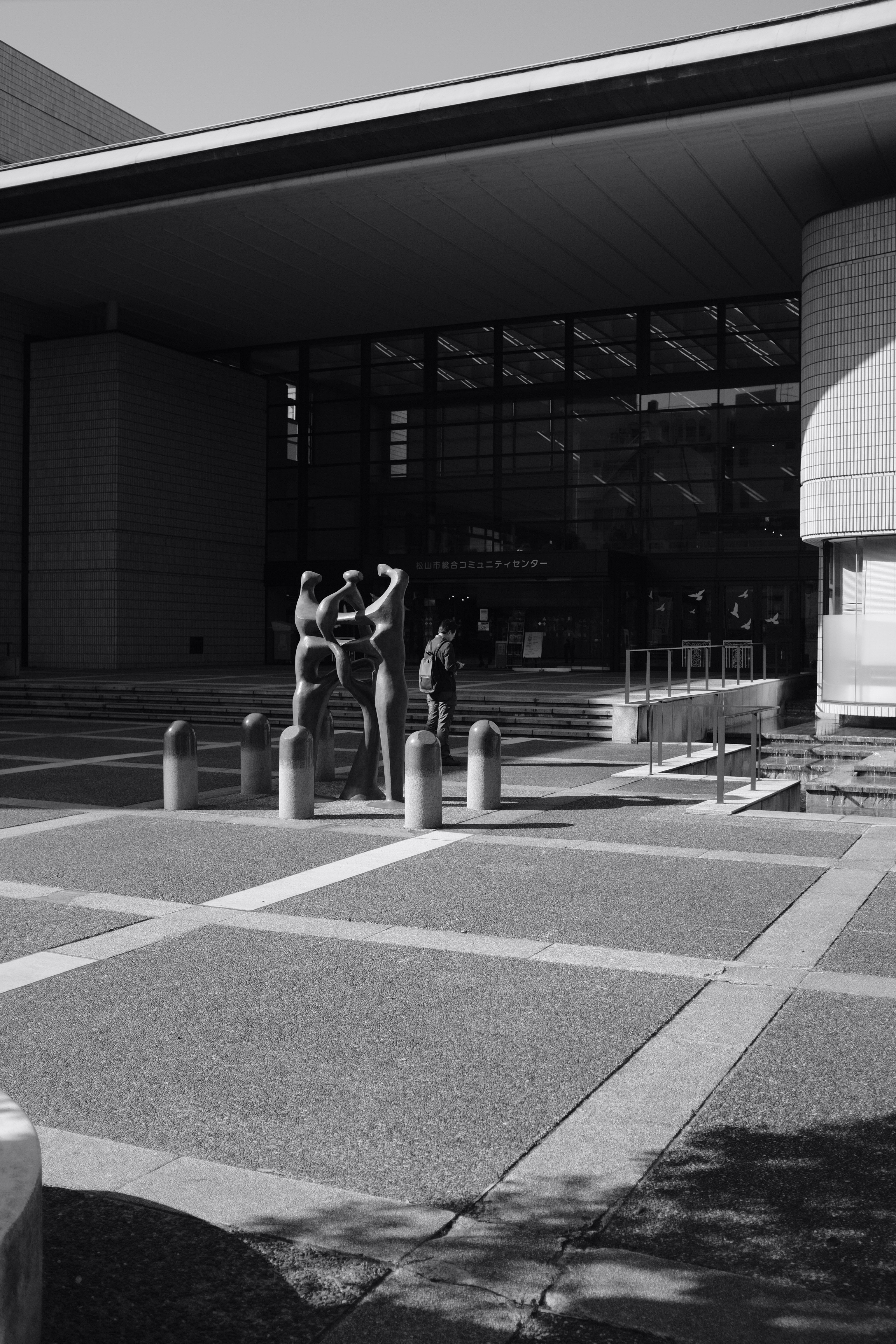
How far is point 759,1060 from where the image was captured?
17.3 ft

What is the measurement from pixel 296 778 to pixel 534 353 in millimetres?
25014

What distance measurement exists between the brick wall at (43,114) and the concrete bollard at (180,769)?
24.3m

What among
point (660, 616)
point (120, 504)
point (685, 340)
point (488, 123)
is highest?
point (488, 123)

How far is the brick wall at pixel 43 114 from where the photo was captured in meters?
31.8

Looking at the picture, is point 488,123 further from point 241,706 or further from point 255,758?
point 255,758

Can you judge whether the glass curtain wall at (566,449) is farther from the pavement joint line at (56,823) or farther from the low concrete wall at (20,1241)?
the low concrete wall at (20,1241)

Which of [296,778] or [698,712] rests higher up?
[698,712]

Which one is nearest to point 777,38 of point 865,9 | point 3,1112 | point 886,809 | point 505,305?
point 865,9

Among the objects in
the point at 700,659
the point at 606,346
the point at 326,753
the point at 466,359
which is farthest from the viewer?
the point at 466,359

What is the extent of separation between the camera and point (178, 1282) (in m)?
3.53

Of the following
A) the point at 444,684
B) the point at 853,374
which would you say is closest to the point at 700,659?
the point at 853,374

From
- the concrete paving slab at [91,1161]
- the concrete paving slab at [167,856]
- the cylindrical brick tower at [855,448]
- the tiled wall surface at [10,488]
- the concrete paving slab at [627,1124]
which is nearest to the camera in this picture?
the concrete paving slab at [627,1124]

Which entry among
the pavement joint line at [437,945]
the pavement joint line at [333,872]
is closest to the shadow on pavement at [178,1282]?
the pavement joint line at [437,945]

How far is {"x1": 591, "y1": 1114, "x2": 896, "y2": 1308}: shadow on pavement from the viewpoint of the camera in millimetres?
3629
